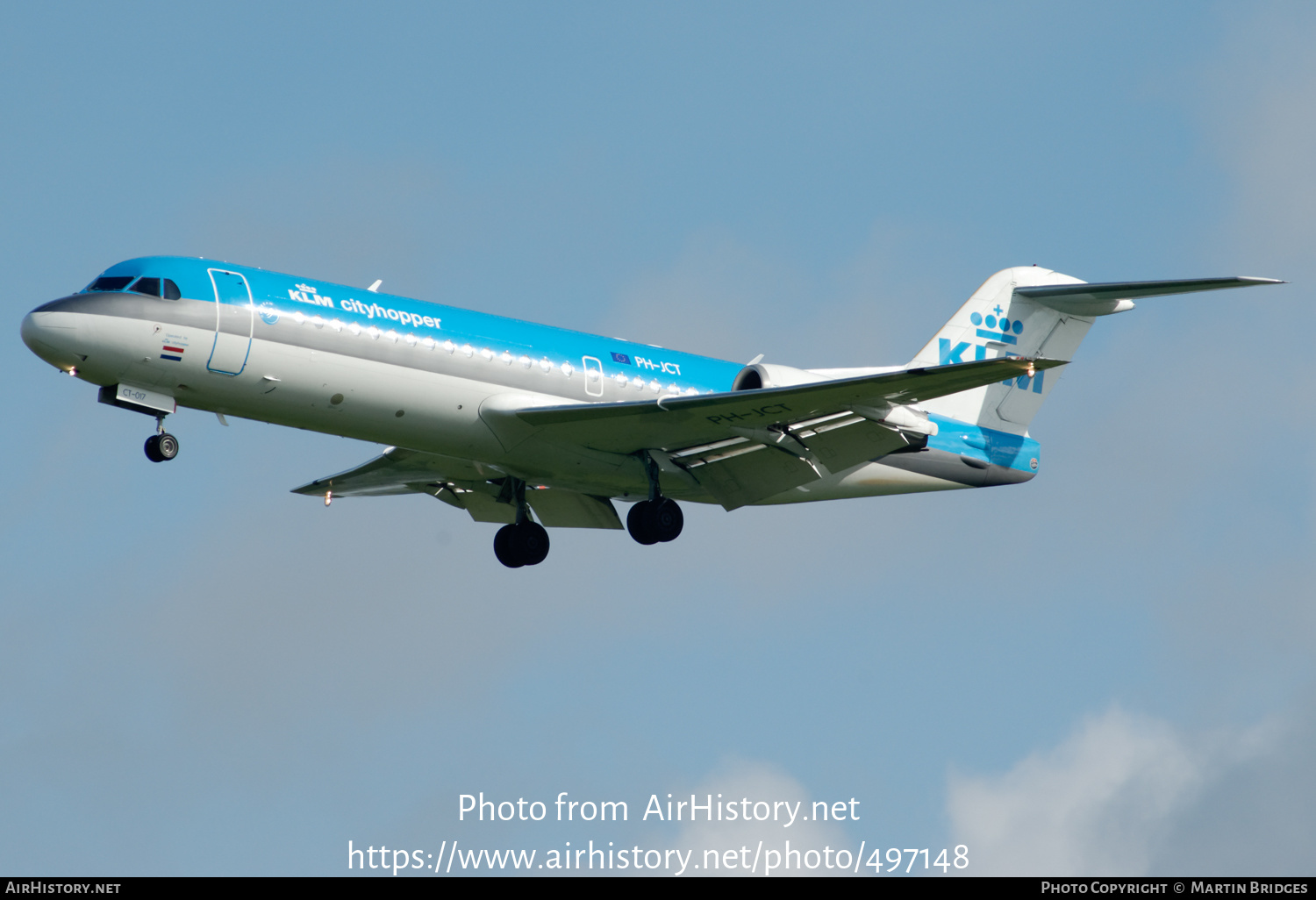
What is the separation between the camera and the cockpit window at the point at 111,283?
803 inches

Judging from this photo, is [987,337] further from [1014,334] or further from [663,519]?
[663,519]

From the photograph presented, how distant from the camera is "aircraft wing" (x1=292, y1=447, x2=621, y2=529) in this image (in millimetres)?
25281

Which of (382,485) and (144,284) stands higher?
(144,284)

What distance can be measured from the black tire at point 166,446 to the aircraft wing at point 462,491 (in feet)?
16.5

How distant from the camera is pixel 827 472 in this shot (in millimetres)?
23953

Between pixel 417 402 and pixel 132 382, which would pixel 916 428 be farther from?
pixel 132 382

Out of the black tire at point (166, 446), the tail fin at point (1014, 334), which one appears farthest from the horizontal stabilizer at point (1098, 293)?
the black tire at point (166, 446)

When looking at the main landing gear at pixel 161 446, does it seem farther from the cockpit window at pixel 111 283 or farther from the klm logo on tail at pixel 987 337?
the klm logo on tail at pixel 987 337

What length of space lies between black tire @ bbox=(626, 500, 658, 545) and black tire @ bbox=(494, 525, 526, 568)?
2491 millimetres

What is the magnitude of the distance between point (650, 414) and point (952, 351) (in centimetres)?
748

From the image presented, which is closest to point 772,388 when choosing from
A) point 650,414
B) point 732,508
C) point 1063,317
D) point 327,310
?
point 650,414

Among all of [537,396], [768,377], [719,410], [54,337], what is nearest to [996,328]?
[768,377]

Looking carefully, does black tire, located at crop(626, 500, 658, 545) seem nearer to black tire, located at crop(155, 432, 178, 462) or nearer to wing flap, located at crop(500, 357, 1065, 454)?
wing flap, located at crop(500, 357, 1065, 454)

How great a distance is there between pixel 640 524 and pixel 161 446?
727 cm
